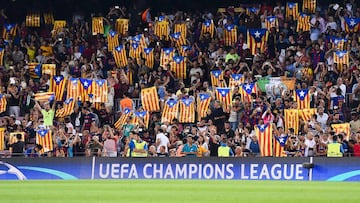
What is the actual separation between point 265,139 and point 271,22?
7.66 meters

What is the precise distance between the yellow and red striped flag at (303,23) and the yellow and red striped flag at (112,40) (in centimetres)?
684

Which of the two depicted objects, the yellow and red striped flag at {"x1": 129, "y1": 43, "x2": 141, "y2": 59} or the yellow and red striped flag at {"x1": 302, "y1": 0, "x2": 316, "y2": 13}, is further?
the yellow and red striped flag at {"x1": 302, "y1": 0, "x2": 316, "y2": 13}

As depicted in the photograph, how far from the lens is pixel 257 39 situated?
3528cm

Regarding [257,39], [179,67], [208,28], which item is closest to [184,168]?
[179,67]

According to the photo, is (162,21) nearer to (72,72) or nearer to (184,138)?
(72,72)

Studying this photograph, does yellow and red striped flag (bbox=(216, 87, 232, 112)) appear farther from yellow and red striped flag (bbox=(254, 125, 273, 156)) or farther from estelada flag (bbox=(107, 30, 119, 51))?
estelada flag (bbox=(107, 30, 119, 51))

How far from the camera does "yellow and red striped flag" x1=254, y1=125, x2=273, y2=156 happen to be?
29.3 metres

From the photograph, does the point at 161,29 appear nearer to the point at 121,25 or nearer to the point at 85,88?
the point at 121,25

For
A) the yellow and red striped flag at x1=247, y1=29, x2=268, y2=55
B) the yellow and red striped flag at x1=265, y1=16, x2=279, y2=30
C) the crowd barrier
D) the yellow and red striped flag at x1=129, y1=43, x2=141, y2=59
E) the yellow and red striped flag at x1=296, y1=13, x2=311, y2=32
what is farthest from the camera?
the yellow and red striped flag at x1=129, y1=43, x2=141, y2=59

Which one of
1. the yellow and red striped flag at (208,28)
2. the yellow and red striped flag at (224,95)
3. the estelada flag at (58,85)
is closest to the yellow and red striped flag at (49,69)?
the estelada flag at (58,85)

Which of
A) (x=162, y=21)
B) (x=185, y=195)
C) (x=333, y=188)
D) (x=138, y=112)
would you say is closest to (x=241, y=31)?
(x=162, y=21)

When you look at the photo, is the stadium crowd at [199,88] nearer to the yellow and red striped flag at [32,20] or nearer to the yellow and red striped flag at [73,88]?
the yellow and red striped flag at [73,88]

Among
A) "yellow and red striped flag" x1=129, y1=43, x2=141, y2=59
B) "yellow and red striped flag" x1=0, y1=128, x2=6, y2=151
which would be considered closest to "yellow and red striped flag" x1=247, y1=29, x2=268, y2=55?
"yellow and red striped flag" x1=129, y1=43, x2=141, y2=59

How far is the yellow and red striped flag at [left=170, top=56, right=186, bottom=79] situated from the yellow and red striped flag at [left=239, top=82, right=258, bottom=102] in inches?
124
